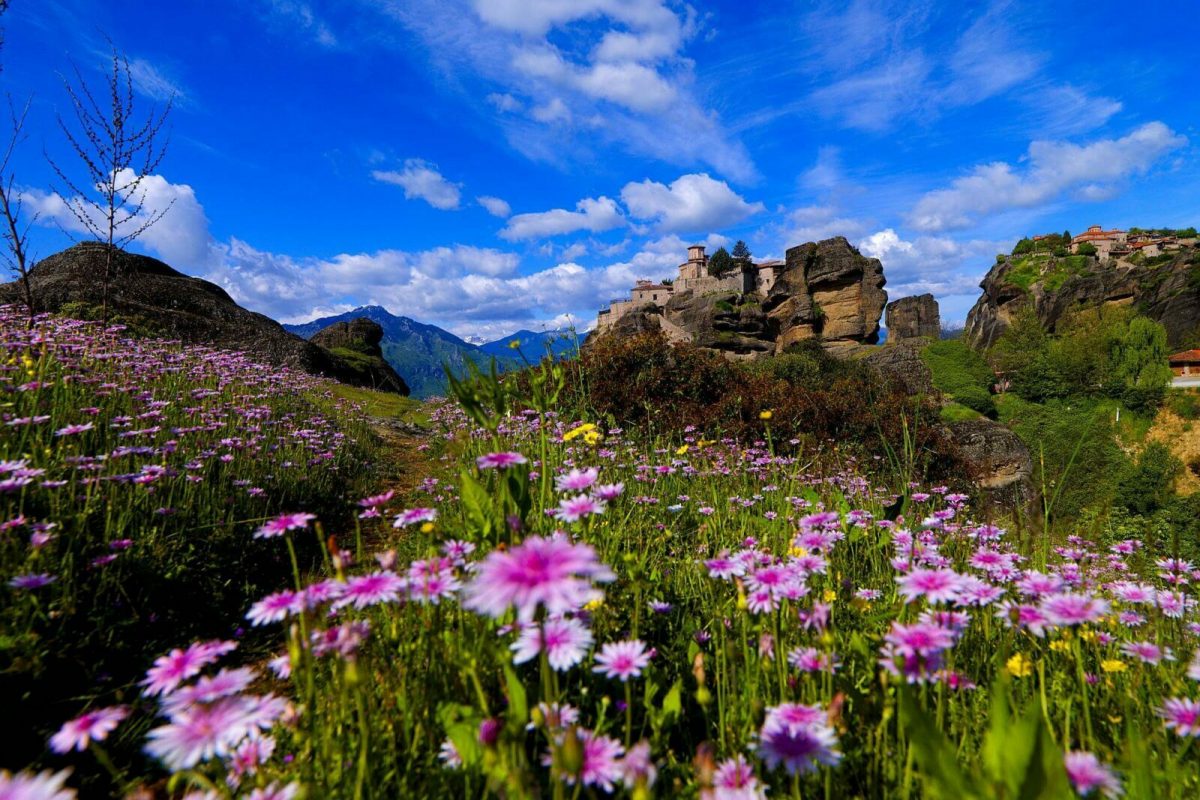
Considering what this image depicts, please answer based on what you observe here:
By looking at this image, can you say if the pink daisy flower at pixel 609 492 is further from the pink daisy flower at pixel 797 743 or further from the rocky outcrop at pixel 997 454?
the rocky outcrop at pixel 997 454

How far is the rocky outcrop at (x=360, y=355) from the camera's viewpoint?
864 inches

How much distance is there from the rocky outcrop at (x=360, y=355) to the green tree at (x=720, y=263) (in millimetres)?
47478

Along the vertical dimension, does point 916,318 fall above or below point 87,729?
above

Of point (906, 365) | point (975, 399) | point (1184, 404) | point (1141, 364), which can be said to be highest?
point (906, 365)

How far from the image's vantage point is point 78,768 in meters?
1.86

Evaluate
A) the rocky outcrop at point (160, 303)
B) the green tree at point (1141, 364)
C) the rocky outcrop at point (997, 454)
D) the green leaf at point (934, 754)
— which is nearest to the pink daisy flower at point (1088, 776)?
the green leaf at point (934, 754)

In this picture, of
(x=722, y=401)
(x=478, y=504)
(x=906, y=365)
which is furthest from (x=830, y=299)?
(x=478, y=504)

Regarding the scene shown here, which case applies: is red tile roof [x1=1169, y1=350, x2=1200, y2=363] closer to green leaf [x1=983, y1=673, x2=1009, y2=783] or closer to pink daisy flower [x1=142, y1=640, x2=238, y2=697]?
green leaf [x1=983, y1=673, x2=1009, y2=783]

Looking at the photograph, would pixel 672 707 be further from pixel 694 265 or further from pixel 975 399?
pixel 694 265

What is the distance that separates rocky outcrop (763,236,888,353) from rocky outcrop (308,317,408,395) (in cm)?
3040

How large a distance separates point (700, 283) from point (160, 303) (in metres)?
57.9

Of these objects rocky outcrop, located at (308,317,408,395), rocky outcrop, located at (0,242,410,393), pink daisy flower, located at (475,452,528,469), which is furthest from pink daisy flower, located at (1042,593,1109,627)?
rocky outcrop, located at (308,317,408,395)

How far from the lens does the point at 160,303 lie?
1677cm

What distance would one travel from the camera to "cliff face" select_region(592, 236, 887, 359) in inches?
1724
